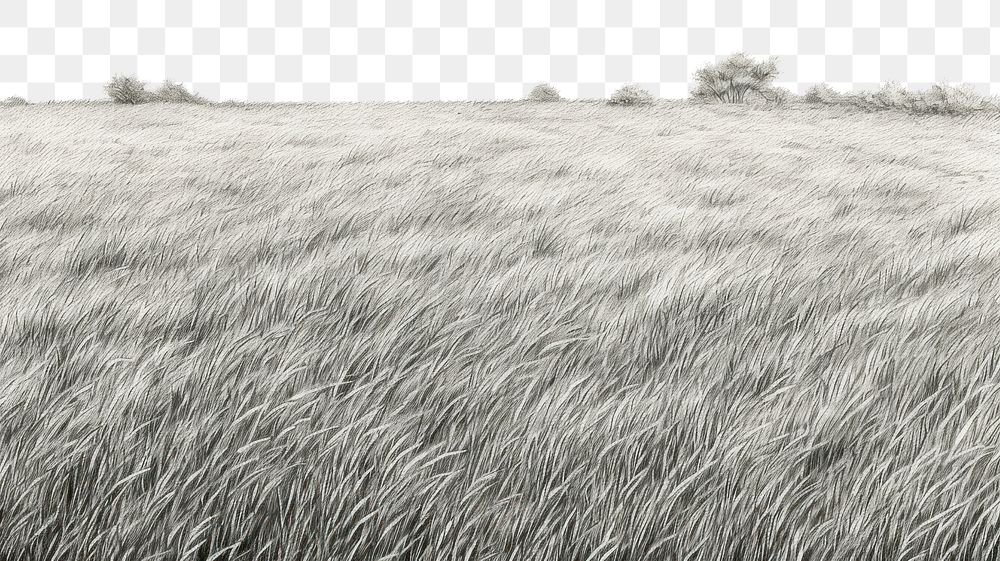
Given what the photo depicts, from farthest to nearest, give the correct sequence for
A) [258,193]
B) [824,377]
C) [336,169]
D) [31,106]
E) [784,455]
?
[31,106] < [336,169] < [258,193] < [824,377] < [784,455]

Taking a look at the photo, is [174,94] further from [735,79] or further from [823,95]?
[823,95]

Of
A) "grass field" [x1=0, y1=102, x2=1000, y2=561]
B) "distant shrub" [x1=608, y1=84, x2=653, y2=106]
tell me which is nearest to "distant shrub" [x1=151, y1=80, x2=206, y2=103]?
"distant shrub" [x1=608, y1=84, x2=653, y2=106]

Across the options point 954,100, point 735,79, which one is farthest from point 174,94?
point 954,100

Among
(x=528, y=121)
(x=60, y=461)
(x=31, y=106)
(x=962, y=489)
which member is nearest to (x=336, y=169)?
(x=60, y=461)

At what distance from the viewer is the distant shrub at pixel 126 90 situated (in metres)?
18.1

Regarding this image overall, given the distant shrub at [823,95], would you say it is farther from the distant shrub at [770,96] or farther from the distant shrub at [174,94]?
the distant shrub at [174,94]

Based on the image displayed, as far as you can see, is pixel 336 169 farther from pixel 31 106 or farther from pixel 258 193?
pixel 31 106

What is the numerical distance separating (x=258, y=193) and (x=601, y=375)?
13.8 feet

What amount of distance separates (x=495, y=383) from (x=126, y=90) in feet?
62.0

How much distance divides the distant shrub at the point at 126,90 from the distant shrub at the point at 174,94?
0.45m

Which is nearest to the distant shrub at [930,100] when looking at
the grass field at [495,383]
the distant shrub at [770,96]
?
the distant shrub at [770,96]

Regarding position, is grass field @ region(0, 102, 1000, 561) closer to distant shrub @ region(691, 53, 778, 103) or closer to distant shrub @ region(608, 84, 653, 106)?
distant shrub @ region(608, 84, 653, 106)

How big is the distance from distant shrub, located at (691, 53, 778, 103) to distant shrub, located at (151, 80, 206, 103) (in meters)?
14.9

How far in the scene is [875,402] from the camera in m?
2.65
